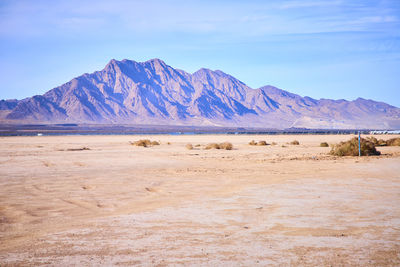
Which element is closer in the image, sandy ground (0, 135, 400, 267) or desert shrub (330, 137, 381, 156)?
sandy ground (0, 135, 400, 267)

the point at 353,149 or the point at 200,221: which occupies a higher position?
the point at 353,149

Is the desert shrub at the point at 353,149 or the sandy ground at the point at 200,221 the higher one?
the desert shrub at the point at 353,149

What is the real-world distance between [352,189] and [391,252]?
18.0 feet

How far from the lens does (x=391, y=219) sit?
7078 mm

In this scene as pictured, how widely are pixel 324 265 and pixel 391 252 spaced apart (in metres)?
1.14

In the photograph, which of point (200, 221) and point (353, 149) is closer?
point (200, 221)

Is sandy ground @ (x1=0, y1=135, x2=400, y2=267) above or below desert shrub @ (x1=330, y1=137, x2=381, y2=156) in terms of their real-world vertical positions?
below

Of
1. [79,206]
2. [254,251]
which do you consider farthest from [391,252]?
[79,206]

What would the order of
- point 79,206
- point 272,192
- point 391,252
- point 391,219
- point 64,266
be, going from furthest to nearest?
point 272,192 < point 79,206 < point 391,219 < point 391,252 < point 64,266

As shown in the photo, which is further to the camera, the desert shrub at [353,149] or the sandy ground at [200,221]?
the desert shrub at [353,149]

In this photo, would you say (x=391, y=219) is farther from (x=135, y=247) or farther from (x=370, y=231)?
(x=135, y=247)

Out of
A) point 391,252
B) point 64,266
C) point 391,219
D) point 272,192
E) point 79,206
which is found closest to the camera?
point 64,266

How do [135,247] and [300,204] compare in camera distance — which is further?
[300,204]

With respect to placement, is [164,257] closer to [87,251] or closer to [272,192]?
[87,251]
